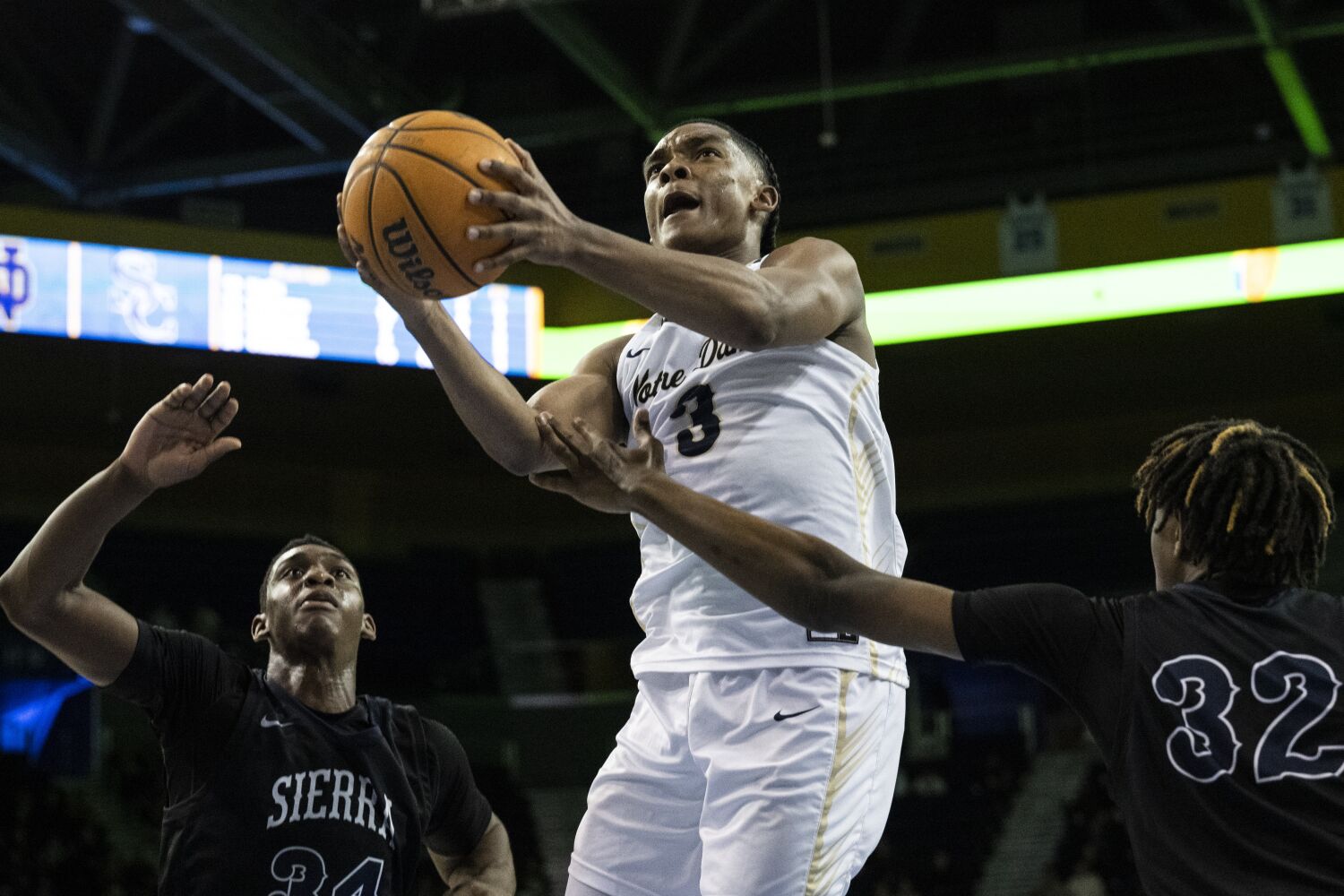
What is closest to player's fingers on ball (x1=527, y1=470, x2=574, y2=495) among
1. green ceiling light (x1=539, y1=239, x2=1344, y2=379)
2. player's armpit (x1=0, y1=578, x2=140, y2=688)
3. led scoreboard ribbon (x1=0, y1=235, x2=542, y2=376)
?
player's armpit (x1=0, y1=578, x2=140, y2=688)

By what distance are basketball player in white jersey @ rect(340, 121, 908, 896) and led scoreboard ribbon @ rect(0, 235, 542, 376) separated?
898 cm

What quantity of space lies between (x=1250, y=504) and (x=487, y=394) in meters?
1.75

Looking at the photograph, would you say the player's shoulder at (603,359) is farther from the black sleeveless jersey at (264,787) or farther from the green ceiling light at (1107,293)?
the green ceiling light at (1107,293)

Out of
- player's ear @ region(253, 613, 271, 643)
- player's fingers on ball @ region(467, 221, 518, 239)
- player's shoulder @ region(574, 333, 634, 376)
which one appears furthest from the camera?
player's ear @ region(253, 613, 271, 643)

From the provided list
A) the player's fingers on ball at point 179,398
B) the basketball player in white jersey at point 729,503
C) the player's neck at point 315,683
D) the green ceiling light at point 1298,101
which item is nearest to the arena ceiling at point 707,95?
the green ceiling light at point 1298,101

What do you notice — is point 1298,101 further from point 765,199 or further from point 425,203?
point 425,203

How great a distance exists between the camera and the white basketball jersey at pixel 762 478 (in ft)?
10.8

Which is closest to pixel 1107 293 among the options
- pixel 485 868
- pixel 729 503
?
pixel 485 868

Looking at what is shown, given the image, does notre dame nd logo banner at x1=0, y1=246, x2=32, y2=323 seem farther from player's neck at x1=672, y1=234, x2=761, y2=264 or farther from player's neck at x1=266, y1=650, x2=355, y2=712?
player's neck at x1=672, y1=234, x2=761, y2=264

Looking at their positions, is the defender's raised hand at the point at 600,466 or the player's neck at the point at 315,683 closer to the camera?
the defender's raised hand at the point at 600,466

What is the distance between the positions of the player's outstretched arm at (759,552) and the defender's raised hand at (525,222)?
0.38 m

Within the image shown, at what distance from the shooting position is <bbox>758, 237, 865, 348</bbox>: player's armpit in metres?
3.23

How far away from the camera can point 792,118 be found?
16.0 m

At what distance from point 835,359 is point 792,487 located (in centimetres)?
35
